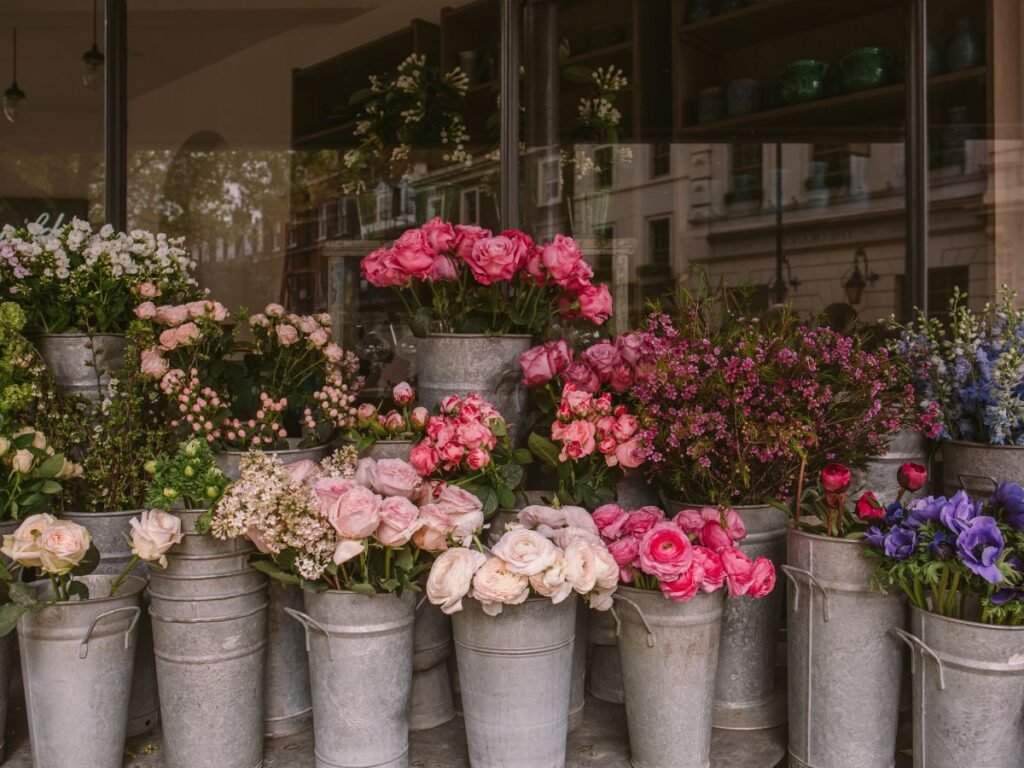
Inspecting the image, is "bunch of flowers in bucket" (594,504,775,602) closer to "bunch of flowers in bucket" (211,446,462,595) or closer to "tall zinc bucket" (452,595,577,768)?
"tall zinc bucket" (452,595,577,768)

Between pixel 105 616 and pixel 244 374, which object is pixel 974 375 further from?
pixel 105 616

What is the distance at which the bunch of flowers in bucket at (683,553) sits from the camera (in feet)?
4.85

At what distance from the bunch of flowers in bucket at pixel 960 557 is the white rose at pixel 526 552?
584 millimetres

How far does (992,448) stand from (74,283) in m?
1.94

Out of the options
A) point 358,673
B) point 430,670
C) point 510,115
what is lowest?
point 430,670

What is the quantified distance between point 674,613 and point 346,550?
1.91 ft

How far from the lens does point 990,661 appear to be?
1423 millimetres

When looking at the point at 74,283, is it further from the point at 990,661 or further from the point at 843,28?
the point at 843,28

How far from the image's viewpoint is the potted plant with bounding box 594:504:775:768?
1.50 metres

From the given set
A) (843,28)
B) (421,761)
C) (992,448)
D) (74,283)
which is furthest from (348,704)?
(843,28)

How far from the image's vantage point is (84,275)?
1.81 meters

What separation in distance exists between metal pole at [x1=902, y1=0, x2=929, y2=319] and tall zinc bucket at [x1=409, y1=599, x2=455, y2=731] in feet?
4.91

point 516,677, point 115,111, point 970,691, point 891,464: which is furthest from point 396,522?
point 115,111

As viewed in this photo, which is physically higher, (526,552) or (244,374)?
(244,374)
